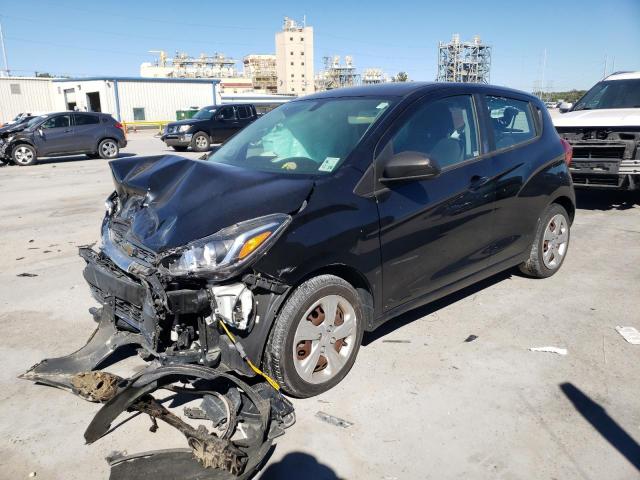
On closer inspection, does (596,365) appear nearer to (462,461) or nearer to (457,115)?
(462,461)

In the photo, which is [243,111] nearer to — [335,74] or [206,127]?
[206,127]

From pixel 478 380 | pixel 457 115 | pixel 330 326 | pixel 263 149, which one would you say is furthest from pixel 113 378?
pixel 457 115

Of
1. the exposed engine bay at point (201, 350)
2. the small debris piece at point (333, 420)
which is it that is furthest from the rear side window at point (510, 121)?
the small debris piece at point (333, 420)

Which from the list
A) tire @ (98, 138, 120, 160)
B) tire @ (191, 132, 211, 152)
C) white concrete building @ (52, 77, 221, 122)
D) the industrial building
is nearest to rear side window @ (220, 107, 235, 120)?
tire @ (191, 132, 211, 152)

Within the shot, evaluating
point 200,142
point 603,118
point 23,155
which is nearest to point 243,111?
point 200,142

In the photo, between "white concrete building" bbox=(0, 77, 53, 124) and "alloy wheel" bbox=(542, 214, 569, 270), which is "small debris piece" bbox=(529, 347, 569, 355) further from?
"white concrete building" bbox=(0, 77, 53, 124)

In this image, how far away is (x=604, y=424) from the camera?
9.63 feet

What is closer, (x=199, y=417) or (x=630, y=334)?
(x=199, y=417)

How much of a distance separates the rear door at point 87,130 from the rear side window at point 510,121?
53.3 ft

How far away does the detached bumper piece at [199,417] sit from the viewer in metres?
2.49

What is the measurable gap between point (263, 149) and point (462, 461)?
255 cm

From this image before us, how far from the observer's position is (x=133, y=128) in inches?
1606

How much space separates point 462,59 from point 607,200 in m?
74.1

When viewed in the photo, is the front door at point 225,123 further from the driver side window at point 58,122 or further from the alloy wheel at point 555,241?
the alloy wheel at point 555,241
